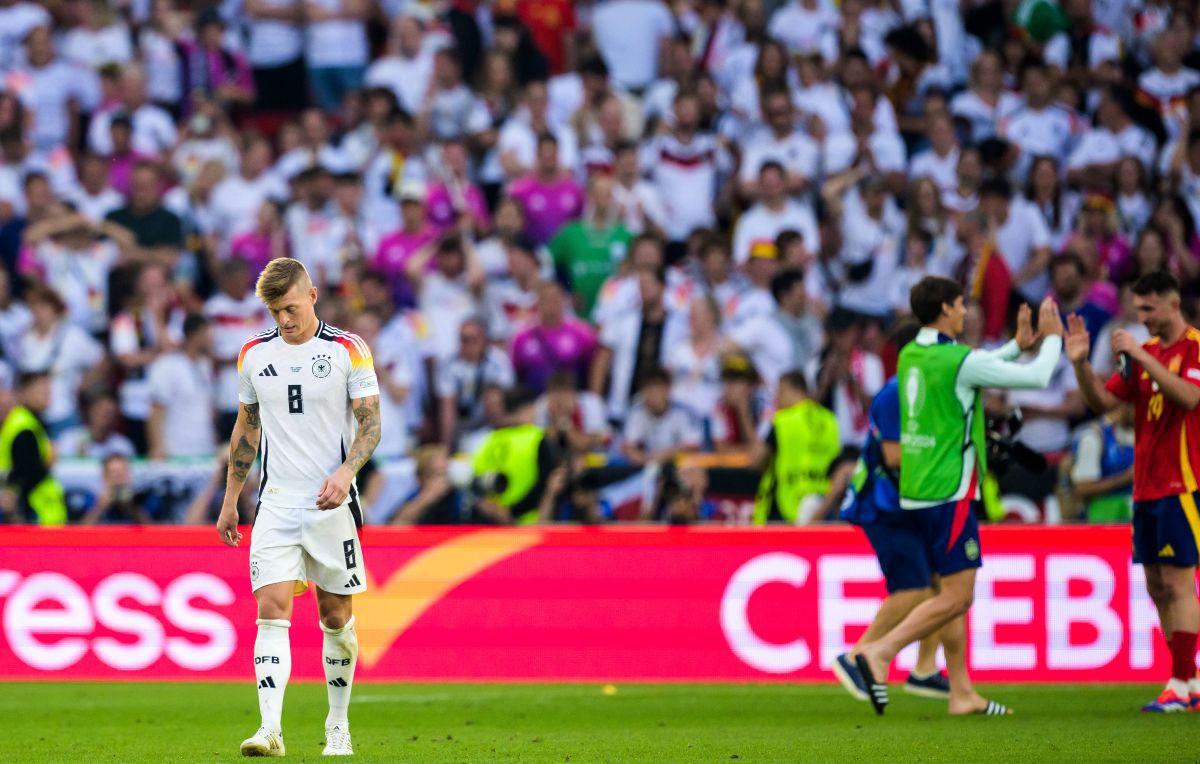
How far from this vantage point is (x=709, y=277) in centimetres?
1747

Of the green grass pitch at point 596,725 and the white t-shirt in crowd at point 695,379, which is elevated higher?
the white t-shirt in crowd at point 695,379

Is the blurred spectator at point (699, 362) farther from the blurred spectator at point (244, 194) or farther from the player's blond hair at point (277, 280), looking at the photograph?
the player's blond hair at point (277, 280)

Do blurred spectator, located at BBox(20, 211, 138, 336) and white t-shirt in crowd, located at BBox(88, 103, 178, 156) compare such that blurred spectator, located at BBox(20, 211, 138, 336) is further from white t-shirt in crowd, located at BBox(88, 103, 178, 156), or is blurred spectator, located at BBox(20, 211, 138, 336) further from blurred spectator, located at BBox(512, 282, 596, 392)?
blurred spectator, located at BBox(512, 282, 596, 392)

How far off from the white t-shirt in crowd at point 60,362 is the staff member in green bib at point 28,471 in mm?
1955

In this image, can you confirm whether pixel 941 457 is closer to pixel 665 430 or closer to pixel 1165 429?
pixel 1165 429

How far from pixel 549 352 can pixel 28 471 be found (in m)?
4.90

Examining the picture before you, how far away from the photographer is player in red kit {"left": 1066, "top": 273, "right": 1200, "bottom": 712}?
1027 centimetres

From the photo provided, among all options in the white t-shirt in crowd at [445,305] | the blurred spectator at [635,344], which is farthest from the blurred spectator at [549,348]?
the white t-shirt in crowd at [445,305]

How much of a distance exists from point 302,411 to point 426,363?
357 inches

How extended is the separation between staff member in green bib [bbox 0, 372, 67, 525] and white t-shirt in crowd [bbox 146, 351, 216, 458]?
6.13 feet

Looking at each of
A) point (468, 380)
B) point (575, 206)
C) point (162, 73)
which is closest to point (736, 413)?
point (468, 380)

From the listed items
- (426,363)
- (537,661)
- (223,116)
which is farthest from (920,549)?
(223,116)

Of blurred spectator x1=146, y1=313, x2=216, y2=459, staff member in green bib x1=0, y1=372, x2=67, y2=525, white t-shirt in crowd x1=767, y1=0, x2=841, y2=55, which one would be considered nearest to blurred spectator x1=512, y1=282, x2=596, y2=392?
blurred spectator x1=146, y1=313, x2=216, y2=459

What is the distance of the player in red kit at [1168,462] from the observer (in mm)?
10266
